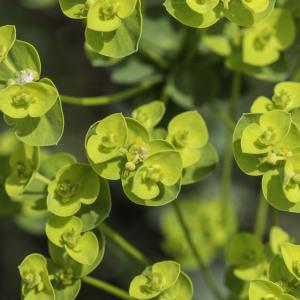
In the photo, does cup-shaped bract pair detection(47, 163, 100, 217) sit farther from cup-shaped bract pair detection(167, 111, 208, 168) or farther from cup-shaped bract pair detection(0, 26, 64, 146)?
cup-shaped bract pair detection(167, 111, 208, 168)


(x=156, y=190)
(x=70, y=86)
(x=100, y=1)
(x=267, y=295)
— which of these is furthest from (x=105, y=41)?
(x=70, y=86)

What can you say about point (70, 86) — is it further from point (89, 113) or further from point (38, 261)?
point (38, 261)

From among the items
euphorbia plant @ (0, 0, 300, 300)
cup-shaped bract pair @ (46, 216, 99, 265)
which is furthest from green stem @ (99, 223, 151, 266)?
cup-shaped bract pair @ (46, 216, 99, 265)

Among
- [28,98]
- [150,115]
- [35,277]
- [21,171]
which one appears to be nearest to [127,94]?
[150,115]

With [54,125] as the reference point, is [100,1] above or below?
above

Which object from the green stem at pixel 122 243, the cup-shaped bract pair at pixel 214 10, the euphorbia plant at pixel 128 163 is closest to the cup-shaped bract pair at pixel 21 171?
the euphorbia plant at pixel 128 163

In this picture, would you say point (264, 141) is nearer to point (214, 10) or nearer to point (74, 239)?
point (214, 10)
